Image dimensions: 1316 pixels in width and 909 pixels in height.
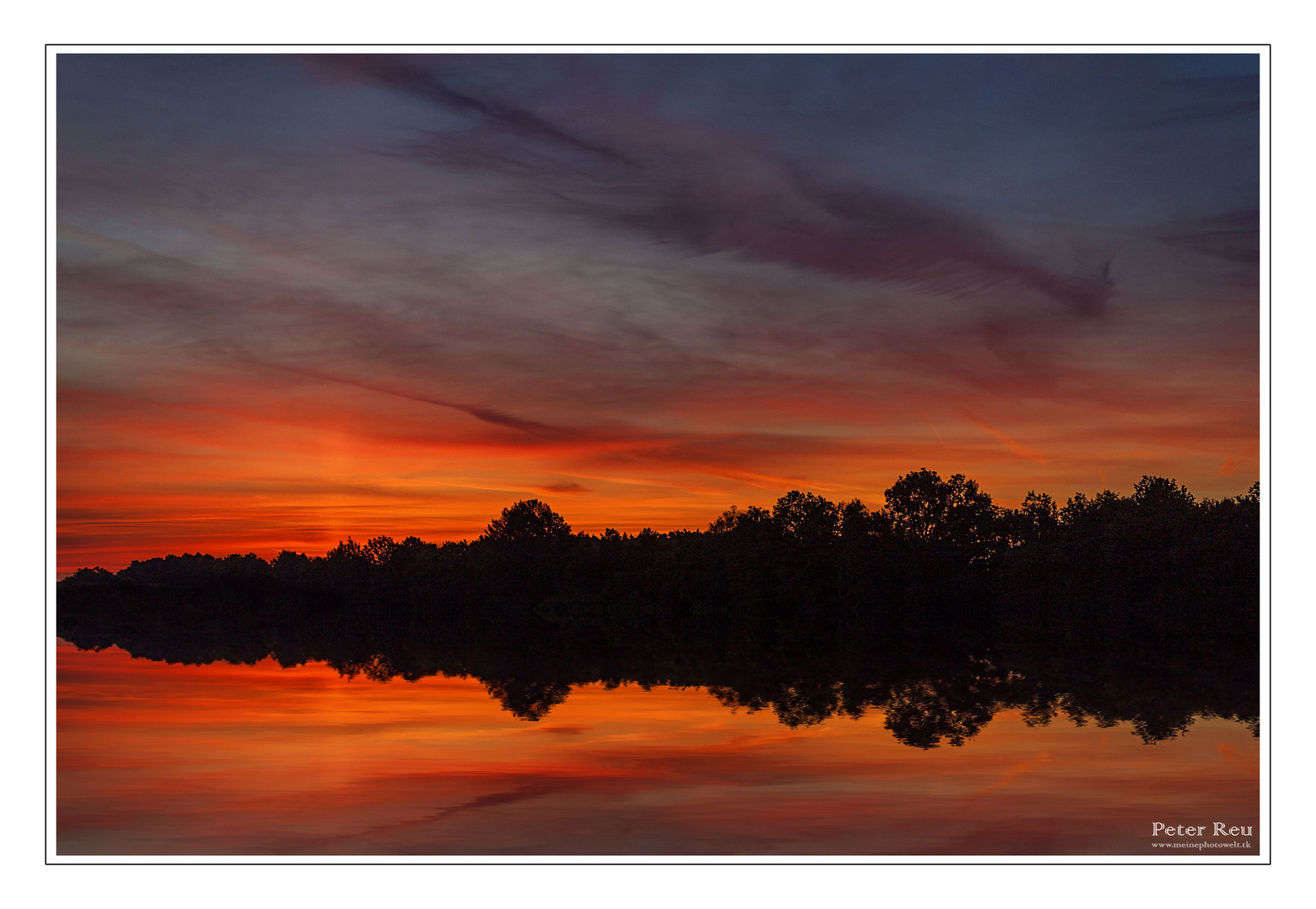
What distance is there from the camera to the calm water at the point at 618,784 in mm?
11133

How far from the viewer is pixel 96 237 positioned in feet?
55.1

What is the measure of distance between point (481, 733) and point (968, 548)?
7177 centimetres

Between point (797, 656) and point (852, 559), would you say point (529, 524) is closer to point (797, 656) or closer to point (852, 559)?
point (852, 559)

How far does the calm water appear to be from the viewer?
11.1 metres

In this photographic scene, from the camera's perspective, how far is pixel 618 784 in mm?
13289

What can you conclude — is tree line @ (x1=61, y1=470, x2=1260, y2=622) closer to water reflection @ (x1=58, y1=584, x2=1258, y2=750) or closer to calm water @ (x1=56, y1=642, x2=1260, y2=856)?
water reflection @ (x1=58, y1=584, x2=1258, y2=750)

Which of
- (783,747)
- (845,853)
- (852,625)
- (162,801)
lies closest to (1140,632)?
(852,625)

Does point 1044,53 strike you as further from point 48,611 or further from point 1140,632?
point 1140,632

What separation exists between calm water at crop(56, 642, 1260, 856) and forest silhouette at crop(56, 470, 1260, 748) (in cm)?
149

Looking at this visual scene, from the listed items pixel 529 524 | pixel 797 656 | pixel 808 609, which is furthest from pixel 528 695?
pixel 529 524

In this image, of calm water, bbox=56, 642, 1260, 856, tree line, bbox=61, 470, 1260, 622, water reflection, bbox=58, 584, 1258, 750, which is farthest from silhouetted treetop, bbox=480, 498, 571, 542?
calm water, bbox=56, 642, 1260, 856

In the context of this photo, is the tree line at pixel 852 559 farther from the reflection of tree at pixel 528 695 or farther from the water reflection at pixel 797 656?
the reflection of tree at pixel 528 695

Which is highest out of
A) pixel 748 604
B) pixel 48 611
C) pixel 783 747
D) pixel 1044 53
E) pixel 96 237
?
pixel 1044 53

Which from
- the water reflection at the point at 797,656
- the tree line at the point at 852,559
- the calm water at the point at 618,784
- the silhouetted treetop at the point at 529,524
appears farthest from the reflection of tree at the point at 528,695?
the silhouetted treetop at the point at 529,524
